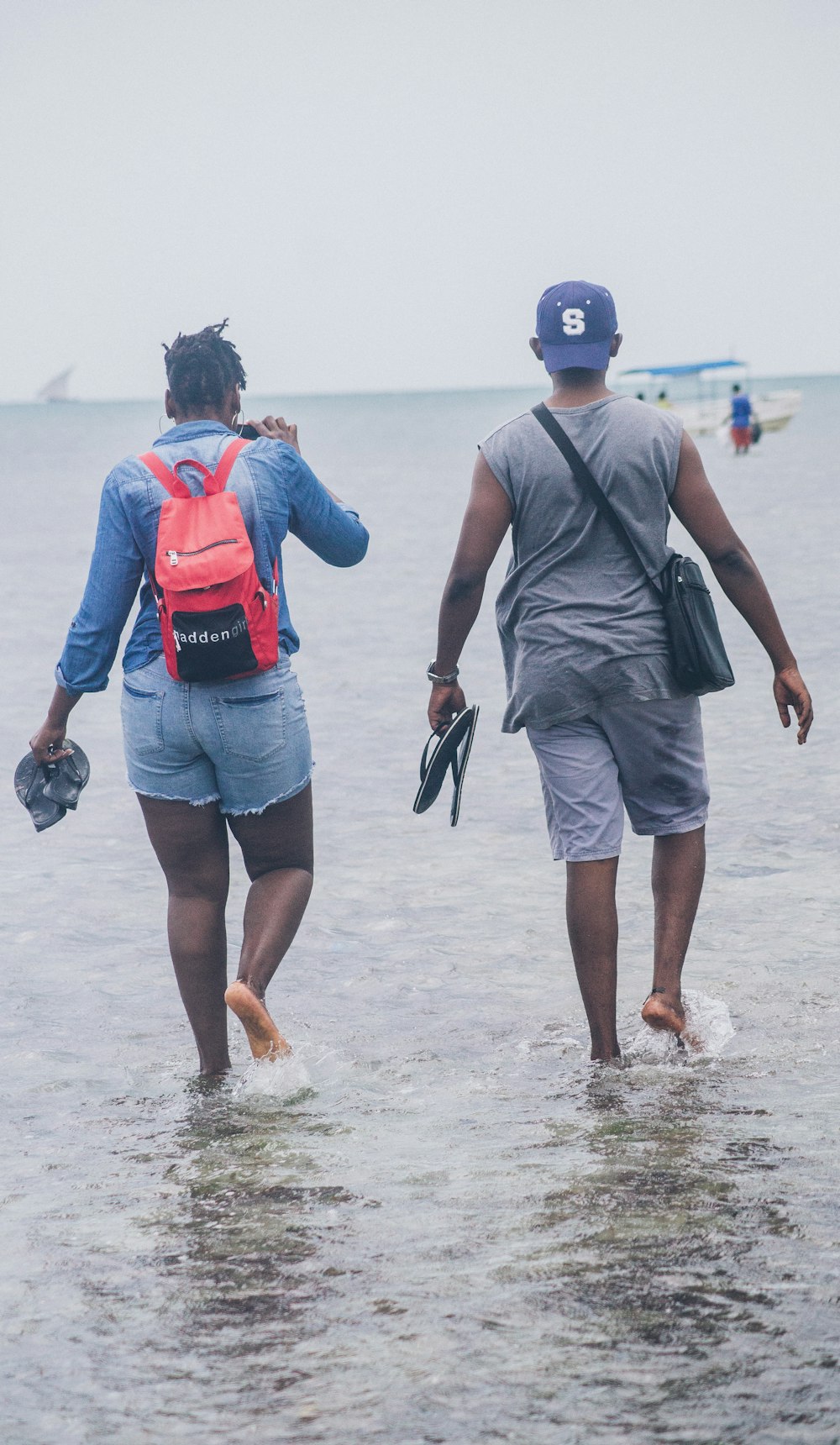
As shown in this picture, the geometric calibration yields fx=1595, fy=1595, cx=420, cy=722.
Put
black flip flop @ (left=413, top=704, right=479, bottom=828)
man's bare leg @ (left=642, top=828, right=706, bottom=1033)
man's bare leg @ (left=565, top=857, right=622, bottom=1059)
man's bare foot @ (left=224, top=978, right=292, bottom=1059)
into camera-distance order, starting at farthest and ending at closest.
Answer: black flip flop @ (left=413, top=704, right=479, bottom=828), man's bare leg @ (left=642, top=828, right=706, bottom=1033), man's bare leg @ (left=565, top=857, right=622, bottom=1059), man's bare foot @ (left=224, top=978, right=292, bottom=1059)

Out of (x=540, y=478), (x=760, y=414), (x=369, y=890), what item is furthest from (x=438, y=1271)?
(x=760, y=414)

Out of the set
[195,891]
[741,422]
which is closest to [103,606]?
[195,891]

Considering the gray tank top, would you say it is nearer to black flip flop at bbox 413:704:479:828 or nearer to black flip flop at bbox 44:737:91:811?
black flip flop at bbox 413:704:479:828

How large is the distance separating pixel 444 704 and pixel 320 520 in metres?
0.62

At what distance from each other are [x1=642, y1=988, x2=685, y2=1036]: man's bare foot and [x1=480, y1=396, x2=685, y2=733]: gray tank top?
780mm

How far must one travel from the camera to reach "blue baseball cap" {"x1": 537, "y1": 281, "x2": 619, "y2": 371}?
13.1ft

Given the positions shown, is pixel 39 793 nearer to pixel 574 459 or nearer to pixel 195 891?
pixel 195 891

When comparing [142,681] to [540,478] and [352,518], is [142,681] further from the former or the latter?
[540,478]

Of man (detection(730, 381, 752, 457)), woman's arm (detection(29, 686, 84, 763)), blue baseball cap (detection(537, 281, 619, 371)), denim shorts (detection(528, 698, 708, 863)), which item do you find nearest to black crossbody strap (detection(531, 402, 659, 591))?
blue baseball cap (detection(537, 281, 619, 371))

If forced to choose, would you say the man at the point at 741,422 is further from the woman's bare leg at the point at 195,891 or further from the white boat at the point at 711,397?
the woman's bare leg at the point at 195,891

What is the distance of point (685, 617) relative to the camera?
13.2 feet

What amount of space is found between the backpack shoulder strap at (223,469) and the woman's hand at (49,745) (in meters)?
0.77

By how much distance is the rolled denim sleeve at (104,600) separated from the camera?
150 inches

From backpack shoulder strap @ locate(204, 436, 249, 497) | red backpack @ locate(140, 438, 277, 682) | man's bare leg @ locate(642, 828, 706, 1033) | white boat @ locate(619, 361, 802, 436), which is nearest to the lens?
red backpack @ locate(140, 438, 277, 682)
